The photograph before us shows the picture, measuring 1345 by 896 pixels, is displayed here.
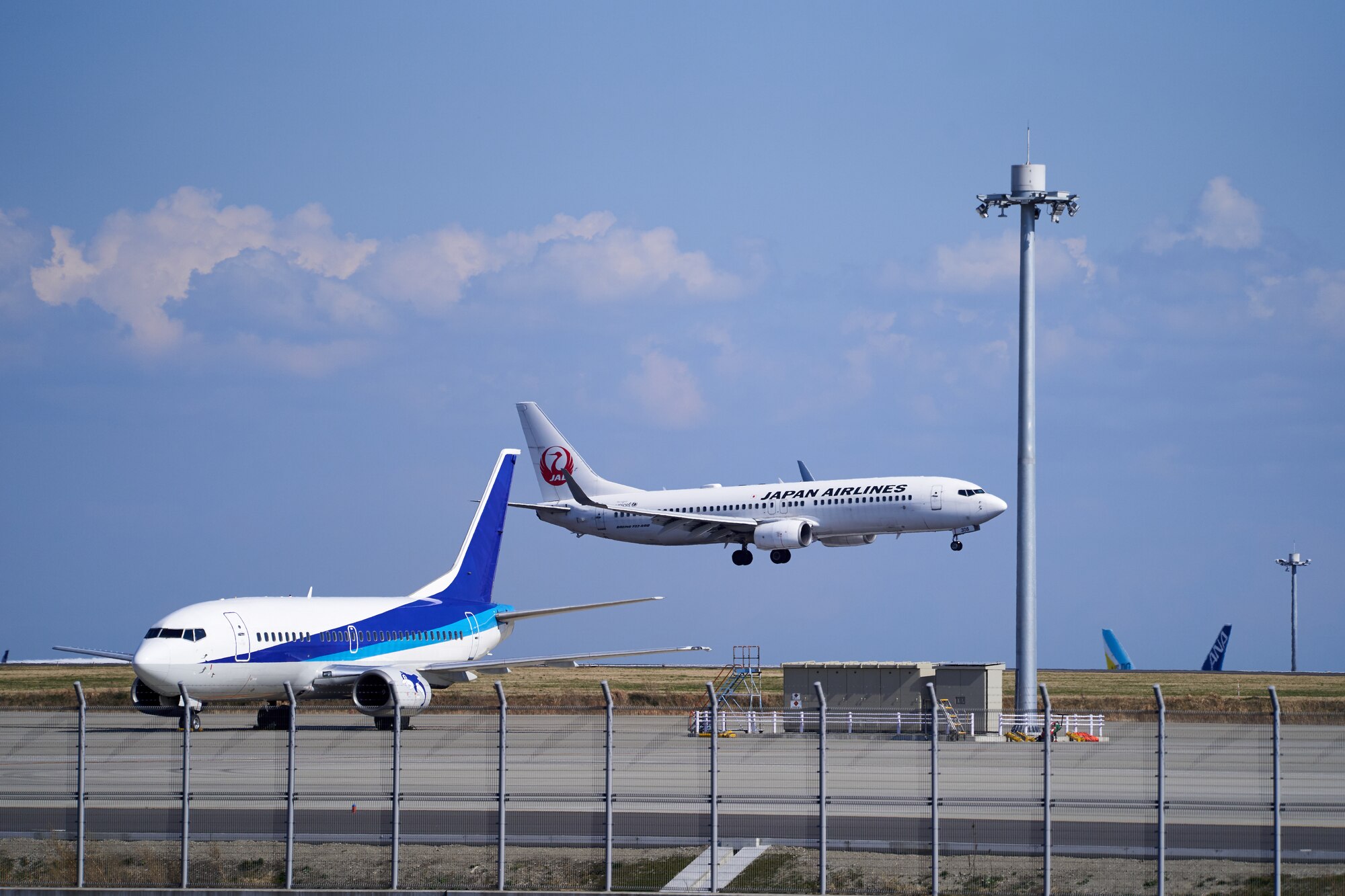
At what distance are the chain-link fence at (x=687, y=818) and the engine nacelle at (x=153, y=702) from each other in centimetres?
765

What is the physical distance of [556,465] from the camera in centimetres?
7369

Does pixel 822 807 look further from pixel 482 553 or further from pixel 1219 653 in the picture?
pixel 1219 653

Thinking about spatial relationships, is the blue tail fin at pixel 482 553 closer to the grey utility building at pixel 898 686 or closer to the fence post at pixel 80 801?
the grey utility building at pixel 898 686

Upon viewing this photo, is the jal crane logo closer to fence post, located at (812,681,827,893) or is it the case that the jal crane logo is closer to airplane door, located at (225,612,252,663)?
airplane door, located at (225,612,252,663)

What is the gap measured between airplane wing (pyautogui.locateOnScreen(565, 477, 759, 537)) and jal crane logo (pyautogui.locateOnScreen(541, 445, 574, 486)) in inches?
233

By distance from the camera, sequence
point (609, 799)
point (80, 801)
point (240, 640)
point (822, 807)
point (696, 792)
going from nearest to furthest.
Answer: point (822, 807) → point (609, 799) → point (80, 801) → point (696, 792) → point (240, 640)

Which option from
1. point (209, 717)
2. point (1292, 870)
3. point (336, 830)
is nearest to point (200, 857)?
point (336, 830)

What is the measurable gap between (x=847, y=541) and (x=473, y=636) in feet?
73.8

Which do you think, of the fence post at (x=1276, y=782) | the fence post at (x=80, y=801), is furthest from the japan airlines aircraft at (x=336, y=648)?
the fence post at (x=1276, y=782)

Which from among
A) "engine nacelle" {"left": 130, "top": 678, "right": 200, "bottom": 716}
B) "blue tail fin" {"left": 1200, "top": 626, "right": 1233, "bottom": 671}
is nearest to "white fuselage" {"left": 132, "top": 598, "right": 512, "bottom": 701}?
"engine nacelle" {"left": 130, "top": 678, "right": 200, "bottom": 716}

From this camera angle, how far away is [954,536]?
188 ft

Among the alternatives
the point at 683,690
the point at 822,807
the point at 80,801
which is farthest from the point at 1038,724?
the point at 80,801

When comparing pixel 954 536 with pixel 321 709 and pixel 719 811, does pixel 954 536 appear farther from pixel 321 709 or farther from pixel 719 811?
pixel 719 811

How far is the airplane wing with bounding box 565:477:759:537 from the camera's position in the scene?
2455 inches
